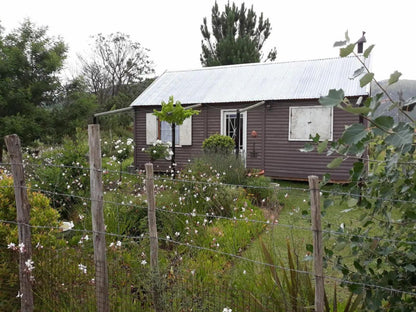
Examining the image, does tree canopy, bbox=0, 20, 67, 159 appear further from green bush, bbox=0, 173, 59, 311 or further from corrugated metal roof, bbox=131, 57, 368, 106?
green bush, bbox=0, 173, 59, 311

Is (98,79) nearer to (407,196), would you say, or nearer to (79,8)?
(79,8)

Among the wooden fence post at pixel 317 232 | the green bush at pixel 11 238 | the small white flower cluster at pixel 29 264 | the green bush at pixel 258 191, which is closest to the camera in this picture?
the wooden fence post at pixel 317 232

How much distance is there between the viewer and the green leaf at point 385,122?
1389 mm

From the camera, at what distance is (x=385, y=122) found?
1400 mm

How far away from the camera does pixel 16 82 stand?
1341cm

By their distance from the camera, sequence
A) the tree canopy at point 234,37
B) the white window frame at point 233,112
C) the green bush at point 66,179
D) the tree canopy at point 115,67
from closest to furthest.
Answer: the green bush at point 66,179
the white window frame at point 233,112
the tree canopy at point 234,37
the tree canopy at point 115,67

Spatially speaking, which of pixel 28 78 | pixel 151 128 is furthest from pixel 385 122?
pixel 28 78

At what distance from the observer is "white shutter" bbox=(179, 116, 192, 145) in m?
13.0

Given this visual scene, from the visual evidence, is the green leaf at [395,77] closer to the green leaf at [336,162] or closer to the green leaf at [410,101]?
the green leaf at [410,101]

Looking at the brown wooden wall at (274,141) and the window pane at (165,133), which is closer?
the brown wooden wall at (274,141)

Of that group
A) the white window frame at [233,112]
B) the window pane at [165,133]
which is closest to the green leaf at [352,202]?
the white window frame at [233,112]

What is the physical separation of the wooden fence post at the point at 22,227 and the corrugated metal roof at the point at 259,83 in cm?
942

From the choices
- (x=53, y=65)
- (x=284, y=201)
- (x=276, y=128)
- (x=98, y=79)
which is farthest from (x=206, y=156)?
(x=98, y=79)

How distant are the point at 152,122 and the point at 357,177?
12.2 metres
